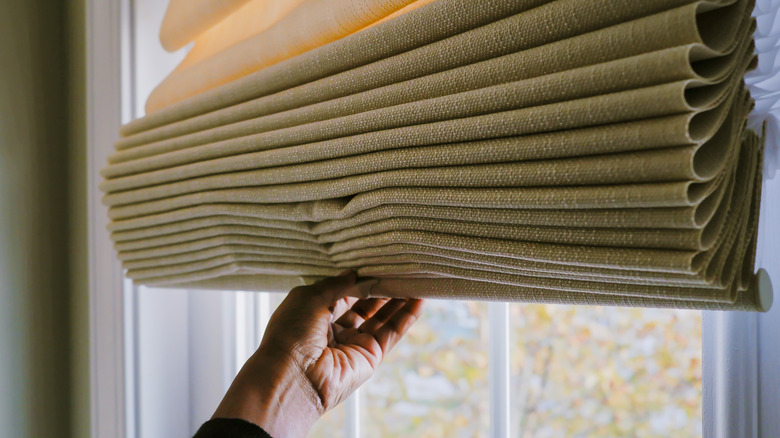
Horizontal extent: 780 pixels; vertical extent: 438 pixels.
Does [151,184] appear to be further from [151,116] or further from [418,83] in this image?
[418,83]

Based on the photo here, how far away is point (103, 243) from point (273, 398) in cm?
69

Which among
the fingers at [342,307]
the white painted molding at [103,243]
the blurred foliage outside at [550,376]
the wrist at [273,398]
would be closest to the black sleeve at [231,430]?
the wrist at [273,398]

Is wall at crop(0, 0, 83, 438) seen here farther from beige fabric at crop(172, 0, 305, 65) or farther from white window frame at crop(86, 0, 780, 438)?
beige fabric at crop(172, 0, 305, 65)

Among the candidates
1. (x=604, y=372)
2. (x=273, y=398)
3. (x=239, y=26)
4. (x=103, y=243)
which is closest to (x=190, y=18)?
(x=239, y=26)

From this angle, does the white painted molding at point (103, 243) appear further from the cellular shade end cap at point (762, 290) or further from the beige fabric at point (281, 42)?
the cellular shade end cap at point (762, 290)

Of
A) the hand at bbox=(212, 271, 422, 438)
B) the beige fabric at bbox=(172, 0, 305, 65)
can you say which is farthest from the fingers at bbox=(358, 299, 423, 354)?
the beige fabric at bbox=(172, 0, 305, 65)

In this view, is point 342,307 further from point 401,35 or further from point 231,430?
point 401,35

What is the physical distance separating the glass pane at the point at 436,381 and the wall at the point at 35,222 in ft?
2.21

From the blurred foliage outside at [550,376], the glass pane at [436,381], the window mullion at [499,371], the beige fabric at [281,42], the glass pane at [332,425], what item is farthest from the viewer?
the glass pane at [332,425]

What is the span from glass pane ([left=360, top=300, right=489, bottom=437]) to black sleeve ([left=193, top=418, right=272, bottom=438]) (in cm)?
37

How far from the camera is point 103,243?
1260 mm

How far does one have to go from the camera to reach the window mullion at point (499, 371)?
0.89 meters

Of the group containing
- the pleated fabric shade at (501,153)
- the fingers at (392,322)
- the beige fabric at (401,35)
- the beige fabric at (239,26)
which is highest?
the beige fabric at (239,26)

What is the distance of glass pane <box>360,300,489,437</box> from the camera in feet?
3.29
